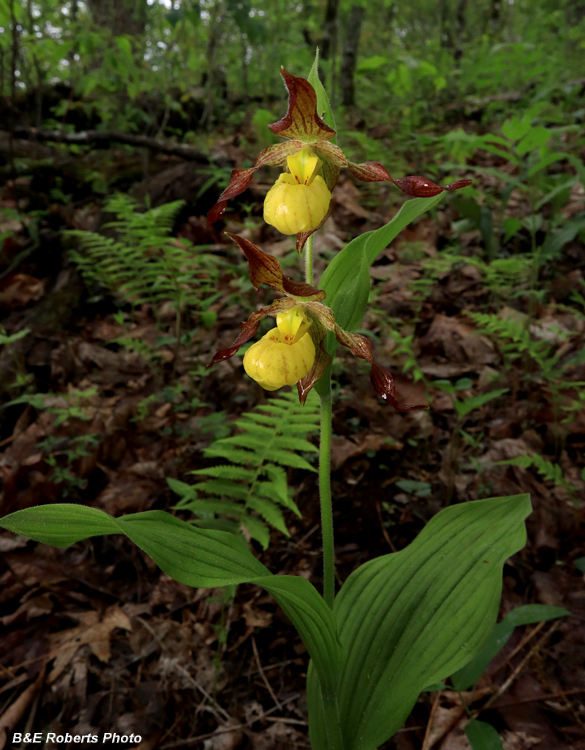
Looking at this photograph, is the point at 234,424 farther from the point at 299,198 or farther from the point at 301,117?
the point at 301,117

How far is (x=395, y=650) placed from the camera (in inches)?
49.1

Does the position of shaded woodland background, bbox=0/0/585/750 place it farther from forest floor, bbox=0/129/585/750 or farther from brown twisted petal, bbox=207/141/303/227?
brown twisted petal, bbox=207/141/303/227

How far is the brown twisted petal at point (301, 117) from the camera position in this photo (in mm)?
1101

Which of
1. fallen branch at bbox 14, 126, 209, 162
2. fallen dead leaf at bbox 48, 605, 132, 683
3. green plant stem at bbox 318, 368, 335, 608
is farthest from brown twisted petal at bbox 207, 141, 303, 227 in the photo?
fallen branch at bbox 14, 126, 209, 162

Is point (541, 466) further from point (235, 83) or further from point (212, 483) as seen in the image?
point (235, 83)

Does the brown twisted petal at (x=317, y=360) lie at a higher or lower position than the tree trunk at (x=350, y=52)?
lower

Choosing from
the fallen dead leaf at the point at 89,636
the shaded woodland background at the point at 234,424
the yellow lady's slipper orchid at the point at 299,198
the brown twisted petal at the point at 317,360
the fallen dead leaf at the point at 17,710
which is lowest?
the fallen dead leaf at the point at 17,710

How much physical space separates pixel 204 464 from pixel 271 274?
1.26m

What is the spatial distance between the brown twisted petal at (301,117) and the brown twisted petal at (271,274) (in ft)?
0.98

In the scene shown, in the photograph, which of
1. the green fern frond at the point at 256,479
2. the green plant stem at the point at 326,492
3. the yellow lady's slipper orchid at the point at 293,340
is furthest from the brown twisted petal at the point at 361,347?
the green fern frond at the point at 256,479

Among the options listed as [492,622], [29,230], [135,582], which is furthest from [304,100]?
[29,230]

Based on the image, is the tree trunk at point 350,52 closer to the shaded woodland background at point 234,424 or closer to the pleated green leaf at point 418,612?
the shaded woodland background at point 234,424

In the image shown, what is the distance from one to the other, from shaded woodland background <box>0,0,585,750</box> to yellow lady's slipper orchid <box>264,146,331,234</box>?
0.85 m

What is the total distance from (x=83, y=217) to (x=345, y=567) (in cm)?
384
